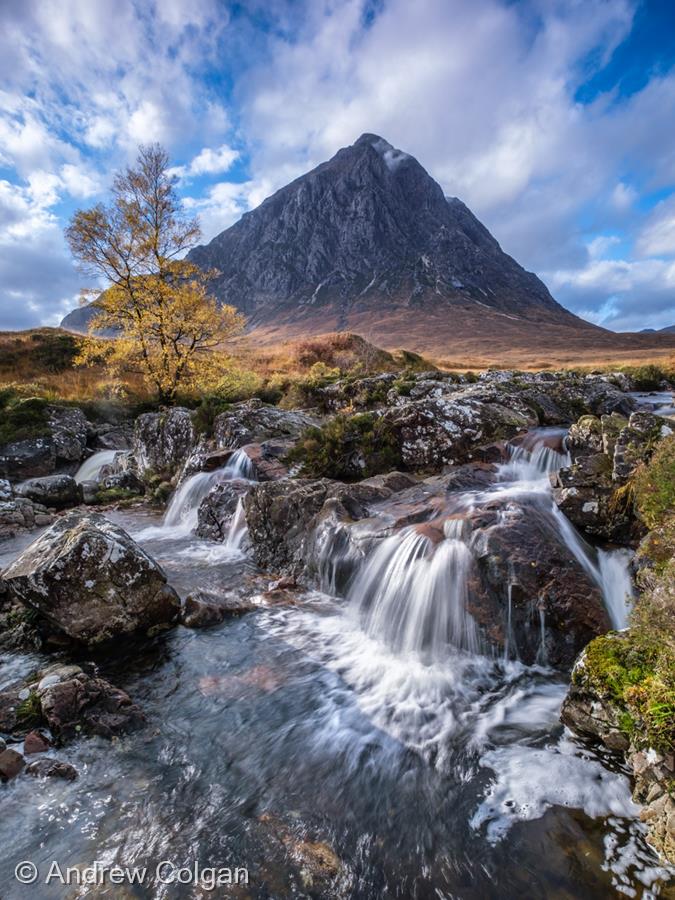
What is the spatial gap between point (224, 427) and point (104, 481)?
20.5 ft

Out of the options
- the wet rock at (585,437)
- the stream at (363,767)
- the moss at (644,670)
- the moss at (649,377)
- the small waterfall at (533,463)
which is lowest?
the stream at (363,767)

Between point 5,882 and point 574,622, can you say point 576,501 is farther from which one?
point 5,882

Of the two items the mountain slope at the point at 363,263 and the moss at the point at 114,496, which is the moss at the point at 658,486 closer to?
the moss at the point at 114,496

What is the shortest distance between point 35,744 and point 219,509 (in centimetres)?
782

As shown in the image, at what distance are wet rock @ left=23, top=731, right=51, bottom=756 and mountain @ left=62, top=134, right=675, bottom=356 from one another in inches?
3664

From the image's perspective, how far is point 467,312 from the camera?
12769 cm

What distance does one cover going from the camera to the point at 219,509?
1244cm

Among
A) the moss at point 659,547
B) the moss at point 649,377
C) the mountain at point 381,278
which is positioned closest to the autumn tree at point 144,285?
the moss at point 659,547

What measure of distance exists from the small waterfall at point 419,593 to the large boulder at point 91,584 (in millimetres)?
3613

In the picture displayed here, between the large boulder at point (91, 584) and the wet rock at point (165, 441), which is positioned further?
the wet rock at point (165, 441)

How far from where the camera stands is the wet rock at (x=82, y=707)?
16.3 ft

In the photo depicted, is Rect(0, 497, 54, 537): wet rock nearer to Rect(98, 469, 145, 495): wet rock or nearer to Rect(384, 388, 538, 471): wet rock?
Rect(98, 469, 145, 495): wet rock

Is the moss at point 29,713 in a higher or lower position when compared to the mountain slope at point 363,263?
lower

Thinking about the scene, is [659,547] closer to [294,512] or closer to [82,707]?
[294,512]
